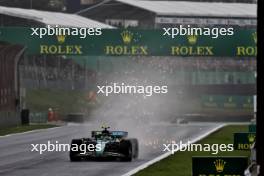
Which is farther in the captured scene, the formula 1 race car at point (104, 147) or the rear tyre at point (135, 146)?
the rear tyre at point (135, 146)

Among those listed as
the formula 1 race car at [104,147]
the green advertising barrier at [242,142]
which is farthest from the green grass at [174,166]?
the formula 1 race car at [104,147]

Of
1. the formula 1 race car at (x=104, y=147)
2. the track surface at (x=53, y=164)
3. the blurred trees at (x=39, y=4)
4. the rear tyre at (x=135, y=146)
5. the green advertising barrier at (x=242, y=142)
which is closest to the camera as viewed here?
the track surface at (x=53, y=164)

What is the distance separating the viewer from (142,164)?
33.6 metres

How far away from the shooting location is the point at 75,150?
33969 millimetres

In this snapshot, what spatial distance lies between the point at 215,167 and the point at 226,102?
93.5 meters

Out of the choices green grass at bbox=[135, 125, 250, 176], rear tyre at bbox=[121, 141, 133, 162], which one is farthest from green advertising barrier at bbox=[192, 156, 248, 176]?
rear tyre at bbox=[121, 141, 133, 162]

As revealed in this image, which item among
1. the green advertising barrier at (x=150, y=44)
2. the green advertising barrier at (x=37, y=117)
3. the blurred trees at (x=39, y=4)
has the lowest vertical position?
the green advertising barrier at (x=37, y=117)

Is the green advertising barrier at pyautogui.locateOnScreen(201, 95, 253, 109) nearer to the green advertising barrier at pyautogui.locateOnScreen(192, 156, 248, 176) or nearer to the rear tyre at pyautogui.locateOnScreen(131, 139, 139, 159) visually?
the rear tyre at pyautogui.locateOnScreen(131, 139, 139, 159)

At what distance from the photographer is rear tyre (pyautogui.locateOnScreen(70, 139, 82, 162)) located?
33.1 m

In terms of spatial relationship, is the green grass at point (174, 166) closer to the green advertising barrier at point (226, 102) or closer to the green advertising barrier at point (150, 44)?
the green advertising barrier at point (150, 44)

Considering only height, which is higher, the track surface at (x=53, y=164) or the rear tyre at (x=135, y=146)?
the rear tyre at (x=135, y=146)

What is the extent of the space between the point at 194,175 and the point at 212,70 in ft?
350

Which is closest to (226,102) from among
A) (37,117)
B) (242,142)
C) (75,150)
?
(37,117)

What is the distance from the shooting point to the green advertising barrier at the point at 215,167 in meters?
18.0
